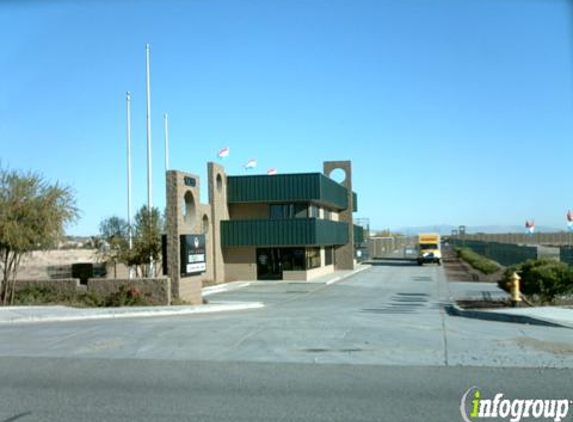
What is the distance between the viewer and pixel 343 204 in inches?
2159

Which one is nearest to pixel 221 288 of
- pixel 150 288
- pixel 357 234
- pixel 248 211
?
pixel 248 211

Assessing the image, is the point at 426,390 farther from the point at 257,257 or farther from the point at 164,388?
the point at 257,257

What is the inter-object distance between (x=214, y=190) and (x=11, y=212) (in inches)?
723

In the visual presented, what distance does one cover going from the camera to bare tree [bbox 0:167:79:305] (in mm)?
22125

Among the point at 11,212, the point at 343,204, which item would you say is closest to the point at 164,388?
the point at 11,212

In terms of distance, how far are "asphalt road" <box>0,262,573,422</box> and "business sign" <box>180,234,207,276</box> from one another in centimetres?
708

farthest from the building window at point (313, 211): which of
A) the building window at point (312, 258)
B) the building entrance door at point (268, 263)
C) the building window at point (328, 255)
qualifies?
the building window at point (328, 255)

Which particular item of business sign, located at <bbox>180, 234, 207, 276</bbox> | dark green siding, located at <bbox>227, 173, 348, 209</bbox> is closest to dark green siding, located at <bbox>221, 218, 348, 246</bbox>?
dark green siding, located at <bbox>227, 173, 348, 209</bbox>

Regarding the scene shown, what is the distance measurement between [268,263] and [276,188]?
4889mm

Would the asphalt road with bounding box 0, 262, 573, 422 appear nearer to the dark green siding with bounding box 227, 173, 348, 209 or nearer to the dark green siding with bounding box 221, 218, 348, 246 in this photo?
the dark green siding with bounding box 221, 218, 348, 246

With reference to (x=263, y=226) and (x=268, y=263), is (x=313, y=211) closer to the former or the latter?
(x=263, y=226)

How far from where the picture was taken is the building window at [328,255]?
5113cm

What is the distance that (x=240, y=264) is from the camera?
42875 millimetres

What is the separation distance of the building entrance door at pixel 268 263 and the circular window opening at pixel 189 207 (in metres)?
16.2
